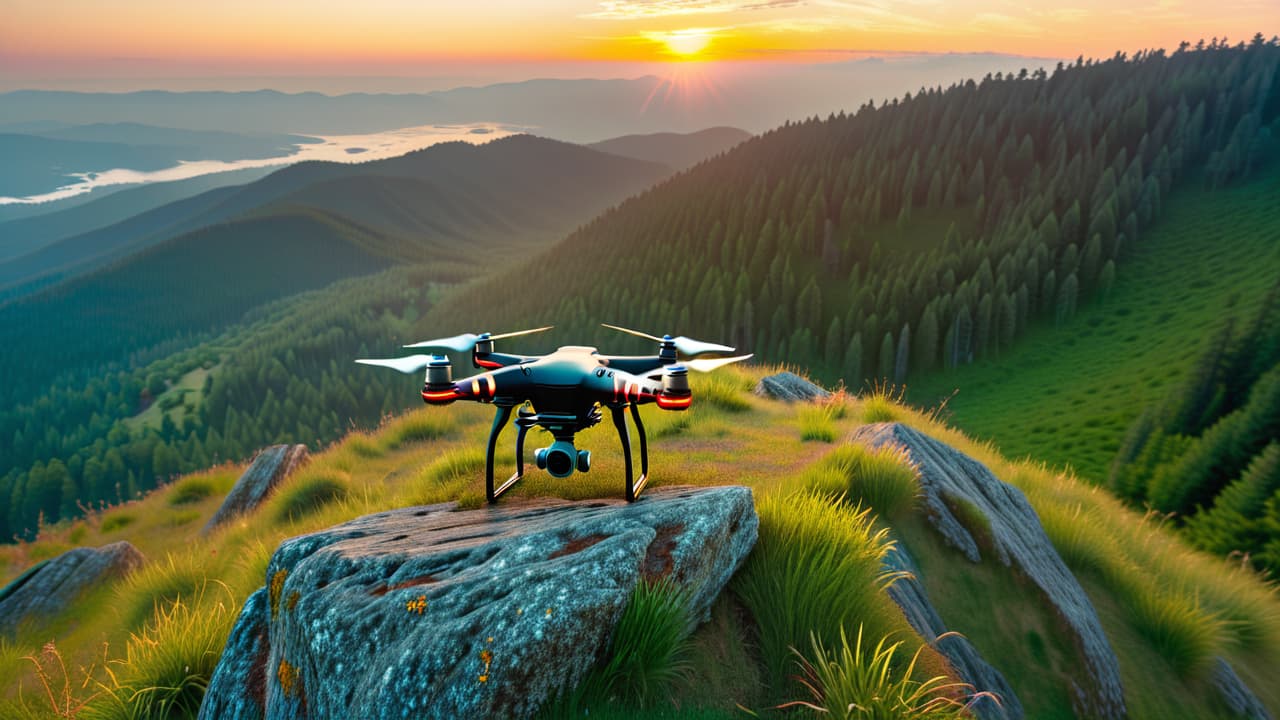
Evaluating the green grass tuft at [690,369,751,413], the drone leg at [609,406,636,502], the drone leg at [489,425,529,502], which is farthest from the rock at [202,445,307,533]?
the drone leg at [609,406,636,502]

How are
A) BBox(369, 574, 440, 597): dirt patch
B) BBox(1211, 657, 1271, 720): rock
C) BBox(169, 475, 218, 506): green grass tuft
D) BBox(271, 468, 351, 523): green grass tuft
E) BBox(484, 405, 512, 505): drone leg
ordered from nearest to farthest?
BBox(369, 574, 440, 597): dirt patch → BBox(484, 405, 512, 505): drone leg → BBox(1211, 657, 1271, 720): rock → BBox(271, 468, 351, 523): green grass tuft → BBox(169, 475, 218, 506): green grass tuft

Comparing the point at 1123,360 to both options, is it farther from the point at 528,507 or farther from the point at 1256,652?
the point at 528,507

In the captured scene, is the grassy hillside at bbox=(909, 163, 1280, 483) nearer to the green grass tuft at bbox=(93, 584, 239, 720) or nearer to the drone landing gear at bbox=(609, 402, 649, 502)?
the drone landing gear at bbox=(609, 402, 649, 502)

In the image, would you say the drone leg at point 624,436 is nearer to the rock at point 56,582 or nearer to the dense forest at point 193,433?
the rock at point 56,582

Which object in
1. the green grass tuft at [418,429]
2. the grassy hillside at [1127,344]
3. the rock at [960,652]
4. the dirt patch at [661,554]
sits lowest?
the grassy hillside at [1127,344]

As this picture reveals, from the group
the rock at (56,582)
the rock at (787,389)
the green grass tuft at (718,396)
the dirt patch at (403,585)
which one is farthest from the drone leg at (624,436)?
the rock at (56,582)

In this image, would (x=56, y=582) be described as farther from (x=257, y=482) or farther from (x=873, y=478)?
(x=873, y=478)
